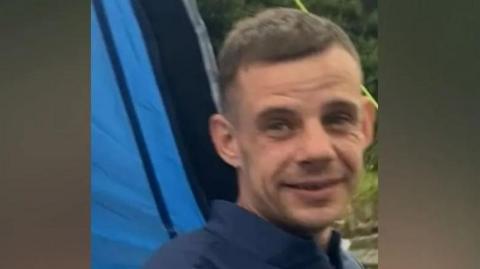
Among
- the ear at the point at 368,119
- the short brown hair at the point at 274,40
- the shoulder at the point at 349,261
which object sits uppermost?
the short brown hair at the point at 274,40

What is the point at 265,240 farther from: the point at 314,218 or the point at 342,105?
the point at 342,105

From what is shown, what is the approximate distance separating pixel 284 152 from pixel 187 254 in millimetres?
188

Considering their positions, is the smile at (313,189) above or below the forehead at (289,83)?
below

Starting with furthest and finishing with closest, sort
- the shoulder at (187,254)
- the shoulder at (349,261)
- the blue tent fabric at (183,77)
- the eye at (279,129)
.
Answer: the blue tent fabric at (183,77) → the shoulder at (349,261) → the eye at (279,129) → the shoulder at (187,254)

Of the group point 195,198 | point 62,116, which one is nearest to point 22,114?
point 62,116

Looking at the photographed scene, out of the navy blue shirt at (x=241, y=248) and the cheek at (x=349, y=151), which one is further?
the cheek at (x=349, y=151)

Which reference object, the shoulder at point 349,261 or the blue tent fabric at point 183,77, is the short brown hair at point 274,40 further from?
the shoulder at point 349,261

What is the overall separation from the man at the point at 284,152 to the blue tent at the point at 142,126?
0.21 meters

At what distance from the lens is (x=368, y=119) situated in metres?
1.31

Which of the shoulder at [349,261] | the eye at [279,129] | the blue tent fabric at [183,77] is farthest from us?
the blue tent fabric at [183,77]

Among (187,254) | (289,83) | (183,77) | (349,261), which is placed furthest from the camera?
(183,77)

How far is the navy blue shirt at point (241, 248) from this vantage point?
3.28 feet

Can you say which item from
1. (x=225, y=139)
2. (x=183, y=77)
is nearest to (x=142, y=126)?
(x=183, y=77)

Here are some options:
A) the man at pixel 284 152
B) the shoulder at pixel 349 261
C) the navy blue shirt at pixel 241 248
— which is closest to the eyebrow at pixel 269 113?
the man at pixel 284 152
